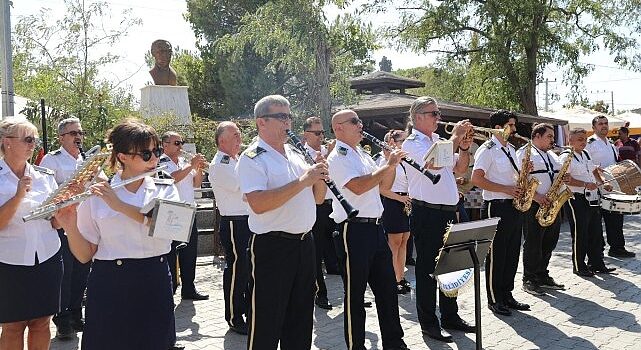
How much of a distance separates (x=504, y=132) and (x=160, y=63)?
9.56 meters

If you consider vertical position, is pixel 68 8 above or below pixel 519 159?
above

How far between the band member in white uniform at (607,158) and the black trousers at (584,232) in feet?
3.81

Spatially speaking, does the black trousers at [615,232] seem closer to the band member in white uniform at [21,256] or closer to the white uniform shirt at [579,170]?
the white uniform shirt at [579,170]

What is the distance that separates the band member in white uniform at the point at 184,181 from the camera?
21.0ft

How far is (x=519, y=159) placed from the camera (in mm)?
6688

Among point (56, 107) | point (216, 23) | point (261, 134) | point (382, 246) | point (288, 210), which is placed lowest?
point (382, 246)

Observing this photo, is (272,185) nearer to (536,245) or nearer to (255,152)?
(255,152)

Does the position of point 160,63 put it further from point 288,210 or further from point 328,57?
point 288,210

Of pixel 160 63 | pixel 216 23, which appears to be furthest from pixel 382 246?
pixel 216 23

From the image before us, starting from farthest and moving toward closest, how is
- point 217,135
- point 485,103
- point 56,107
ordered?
1. point 485,103
2. point 56,107
3. point 217,135

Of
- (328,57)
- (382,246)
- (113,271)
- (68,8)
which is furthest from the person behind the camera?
(68,8)

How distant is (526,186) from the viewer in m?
6.38

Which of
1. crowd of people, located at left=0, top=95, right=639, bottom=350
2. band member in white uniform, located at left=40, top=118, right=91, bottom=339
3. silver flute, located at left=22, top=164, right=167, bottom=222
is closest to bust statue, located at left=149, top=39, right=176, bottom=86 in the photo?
crowd of people, located at left=0, top=95, right=639, bottom=350

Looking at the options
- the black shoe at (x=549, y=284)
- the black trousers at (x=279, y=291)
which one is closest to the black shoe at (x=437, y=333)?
the black trousers at (x=279, y=291)
